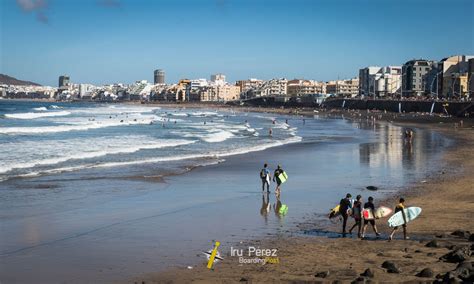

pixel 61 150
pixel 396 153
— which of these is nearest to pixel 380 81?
pixel 396 153

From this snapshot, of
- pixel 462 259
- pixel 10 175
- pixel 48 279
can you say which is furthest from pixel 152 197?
pixel 462 259

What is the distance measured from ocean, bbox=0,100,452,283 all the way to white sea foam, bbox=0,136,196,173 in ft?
0.17

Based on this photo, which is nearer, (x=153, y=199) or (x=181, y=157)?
(x=153, y=199)

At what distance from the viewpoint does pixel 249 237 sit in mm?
11008

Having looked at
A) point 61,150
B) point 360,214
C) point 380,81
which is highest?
point 380,81

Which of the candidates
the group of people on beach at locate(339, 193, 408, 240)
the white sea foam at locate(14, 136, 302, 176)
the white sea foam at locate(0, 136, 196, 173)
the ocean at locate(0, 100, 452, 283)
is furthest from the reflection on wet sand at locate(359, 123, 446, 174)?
the group of people on beach at locate(339, 193, 408, 240)

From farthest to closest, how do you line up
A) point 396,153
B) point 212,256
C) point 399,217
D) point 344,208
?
point 396,153, point 344,208, point 399,217, point 212,256

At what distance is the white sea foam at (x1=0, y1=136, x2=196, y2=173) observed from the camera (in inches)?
906

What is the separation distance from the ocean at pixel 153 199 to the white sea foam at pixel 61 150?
5 cm

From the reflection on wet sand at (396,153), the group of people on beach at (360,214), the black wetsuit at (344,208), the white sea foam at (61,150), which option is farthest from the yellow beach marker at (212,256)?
the reflection on wet sand at (396,153)

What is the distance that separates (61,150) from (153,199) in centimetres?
1452

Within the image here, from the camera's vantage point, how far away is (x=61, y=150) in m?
28.6

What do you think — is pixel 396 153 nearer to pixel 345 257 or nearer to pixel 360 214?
pixel 360 214

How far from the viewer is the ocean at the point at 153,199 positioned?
9.64m
